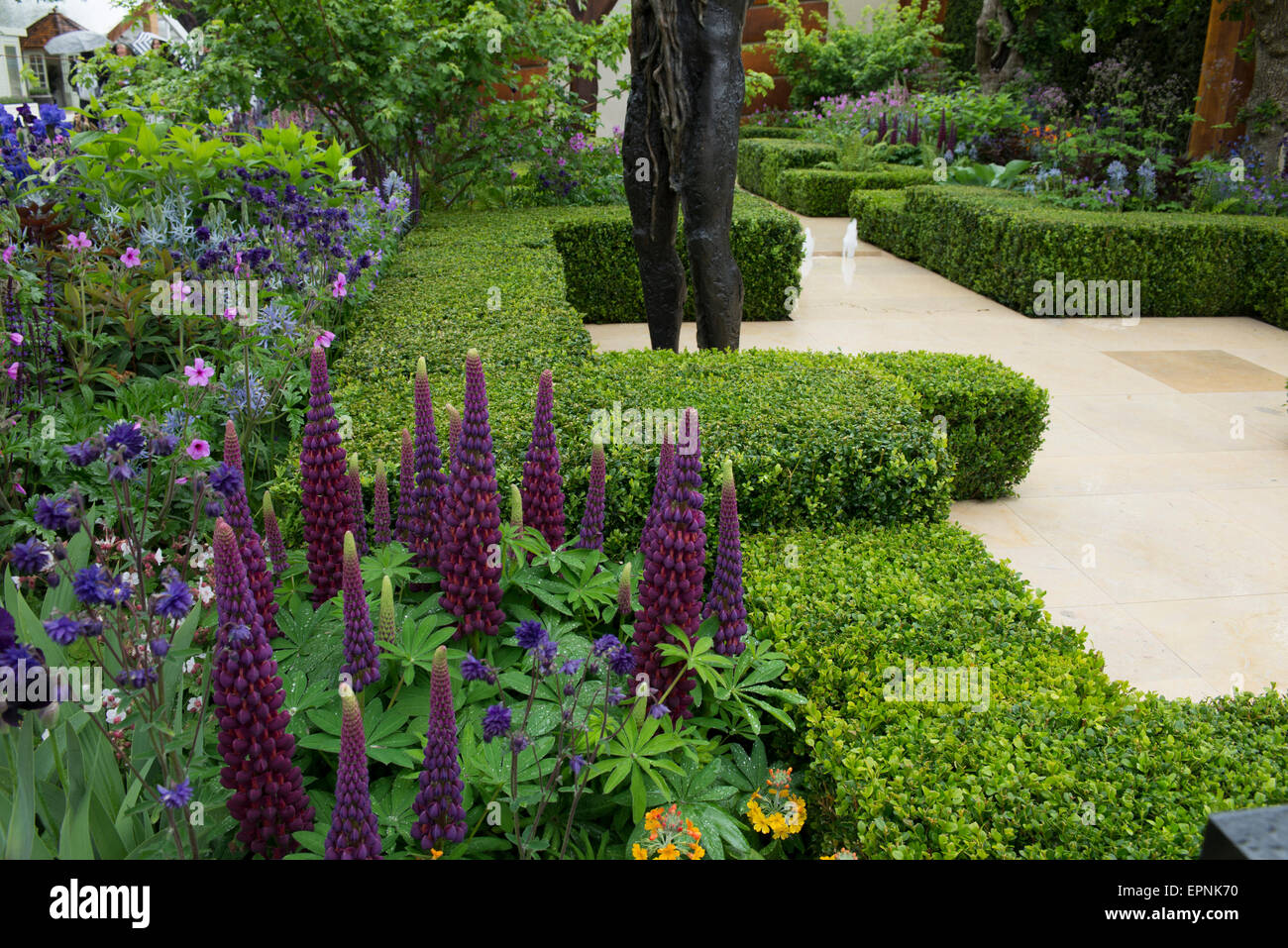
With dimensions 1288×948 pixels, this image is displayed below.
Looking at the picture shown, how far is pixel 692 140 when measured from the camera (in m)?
4.71

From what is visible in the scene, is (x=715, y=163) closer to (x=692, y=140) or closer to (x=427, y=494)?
(x=692, y=140)

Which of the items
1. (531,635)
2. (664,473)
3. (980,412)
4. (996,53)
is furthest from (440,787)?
(996,53)

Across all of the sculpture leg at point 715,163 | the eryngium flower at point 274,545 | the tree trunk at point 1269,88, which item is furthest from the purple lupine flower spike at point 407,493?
the tree trunk at point 1269,88

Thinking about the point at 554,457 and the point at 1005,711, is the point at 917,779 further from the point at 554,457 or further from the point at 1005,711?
the point at 554,457

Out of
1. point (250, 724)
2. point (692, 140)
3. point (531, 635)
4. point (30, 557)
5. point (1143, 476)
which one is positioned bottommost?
point (1143, 476)

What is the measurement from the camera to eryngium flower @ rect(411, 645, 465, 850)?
155cm

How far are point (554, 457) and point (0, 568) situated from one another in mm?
1844

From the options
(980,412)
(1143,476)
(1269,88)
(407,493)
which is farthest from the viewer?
(1269,88)

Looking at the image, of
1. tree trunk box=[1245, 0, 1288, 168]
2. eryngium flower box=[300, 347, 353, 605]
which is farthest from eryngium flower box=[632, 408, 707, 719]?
tree trunk box=[1245, 0, 1288, 168]

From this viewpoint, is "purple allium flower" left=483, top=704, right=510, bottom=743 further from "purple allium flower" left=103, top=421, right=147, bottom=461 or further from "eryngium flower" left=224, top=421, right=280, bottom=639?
"purple allium flower" left=103, top=421, right=147, bottom=461

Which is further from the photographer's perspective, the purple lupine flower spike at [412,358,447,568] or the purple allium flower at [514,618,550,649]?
the purple lupine flower spike at [412,358,447,568]

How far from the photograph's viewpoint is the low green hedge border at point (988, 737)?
2043 mm

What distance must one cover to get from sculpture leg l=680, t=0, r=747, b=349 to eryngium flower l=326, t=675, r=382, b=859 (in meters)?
3.83
